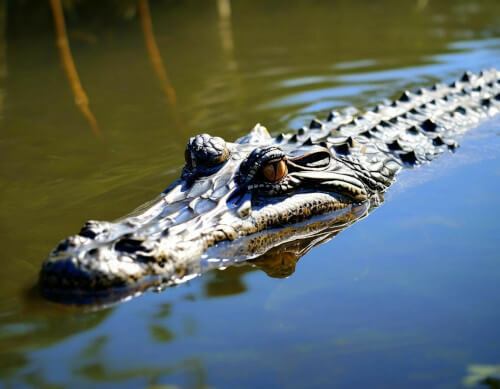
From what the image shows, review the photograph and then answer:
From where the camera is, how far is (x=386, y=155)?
5.20 metres

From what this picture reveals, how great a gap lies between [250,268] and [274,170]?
29.7 inches

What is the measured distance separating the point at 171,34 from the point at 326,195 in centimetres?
860

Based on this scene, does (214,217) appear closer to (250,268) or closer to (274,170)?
(250,268)

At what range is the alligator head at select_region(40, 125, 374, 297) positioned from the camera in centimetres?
344

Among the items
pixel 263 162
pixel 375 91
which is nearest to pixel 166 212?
pixel 263 162

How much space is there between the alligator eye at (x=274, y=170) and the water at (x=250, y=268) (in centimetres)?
60

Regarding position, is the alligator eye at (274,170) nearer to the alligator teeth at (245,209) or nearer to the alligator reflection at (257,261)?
the alligator teeth at (245,209)

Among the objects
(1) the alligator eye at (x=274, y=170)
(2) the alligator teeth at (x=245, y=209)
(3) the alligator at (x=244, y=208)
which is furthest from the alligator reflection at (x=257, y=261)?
(1) the alligator eye at (x=274, y=170)

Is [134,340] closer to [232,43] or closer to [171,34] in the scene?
[232,43]

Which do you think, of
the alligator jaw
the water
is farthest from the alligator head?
the water

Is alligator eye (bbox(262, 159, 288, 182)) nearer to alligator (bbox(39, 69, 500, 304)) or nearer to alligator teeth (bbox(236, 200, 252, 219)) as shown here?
alligator (bbox(39, 69, 500, 304))

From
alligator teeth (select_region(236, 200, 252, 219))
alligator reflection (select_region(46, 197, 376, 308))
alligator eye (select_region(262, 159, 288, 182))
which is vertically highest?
alligator eye (select_region(262, 159, 288, 182))

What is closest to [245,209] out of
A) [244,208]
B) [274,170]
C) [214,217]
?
[244,208]

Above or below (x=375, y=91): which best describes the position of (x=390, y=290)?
below
